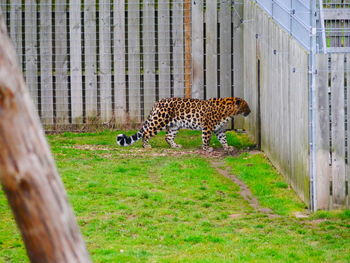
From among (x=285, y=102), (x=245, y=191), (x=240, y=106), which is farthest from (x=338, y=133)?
(x=240, y=106)

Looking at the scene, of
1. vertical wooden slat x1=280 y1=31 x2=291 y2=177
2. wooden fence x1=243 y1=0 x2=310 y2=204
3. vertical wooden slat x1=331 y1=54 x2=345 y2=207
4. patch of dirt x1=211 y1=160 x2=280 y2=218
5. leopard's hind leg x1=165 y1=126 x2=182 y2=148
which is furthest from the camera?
leopard's hind leg x1=165 y1=126 x2=182 y2=148

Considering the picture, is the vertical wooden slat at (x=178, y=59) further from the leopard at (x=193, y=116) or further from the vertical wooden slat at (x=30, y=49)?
the vertical wooden slat at (x=30, y=49)

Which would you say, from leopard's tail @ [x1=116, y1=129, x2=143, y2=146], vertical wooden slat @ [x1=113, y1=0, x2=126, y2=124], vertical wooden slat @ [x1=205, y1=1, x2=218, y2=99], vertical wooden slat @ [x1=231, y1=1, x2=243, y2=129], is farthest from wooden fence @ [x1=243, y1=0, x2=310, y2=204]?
vertical wooden slat @ [x1=113, y1=0, x2=126, y2=124]

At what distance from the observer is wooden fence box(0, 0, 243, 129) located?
17391 mm

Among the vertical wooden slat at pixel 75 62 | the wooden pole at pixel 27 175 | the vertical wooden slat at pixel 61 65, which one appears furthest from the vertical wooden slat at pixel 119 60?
the wooden pole at pixel 27 175

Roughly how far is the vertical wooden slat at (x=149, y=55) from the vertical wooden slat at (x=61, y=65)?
154 centimetres

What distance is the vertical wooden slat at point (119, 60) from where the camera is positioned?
1739 cm

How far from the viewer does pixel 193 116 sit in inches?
615

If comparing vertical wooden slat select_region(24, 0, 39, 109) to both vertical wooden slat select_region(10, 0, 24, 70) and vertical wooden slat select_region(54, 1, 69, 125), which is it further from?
vertical wooden slat select_region(54, 1, 69, 125)

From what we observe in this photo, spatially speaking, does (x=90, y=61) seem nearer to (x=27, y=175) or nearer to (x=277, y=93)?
(x=277, y=93)

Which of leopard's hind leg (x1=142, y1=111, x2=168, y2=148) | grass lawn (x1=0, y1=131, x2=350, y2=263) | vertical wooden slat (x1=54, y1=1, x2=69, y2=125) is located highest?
vertical wooden slat (x1=54, y1=1, x2=69, y2=125)

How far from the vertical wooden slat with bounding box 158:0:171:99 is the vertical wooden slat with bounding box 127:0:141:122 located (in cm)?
42

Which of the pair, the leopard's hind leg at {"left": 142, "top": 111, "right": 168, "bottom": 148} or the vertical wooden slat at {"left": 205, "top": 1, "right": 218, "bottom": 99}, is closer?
the leopard's hind leg at {"left": 142, "top": 111, "right": 168, "bottom": 148}

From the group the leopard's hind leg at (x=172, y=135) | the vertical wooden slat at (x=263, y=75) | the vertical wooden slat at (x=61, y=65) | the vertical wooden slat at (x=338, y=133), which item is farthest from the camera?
the vertical wooden slat at (x=61, y=65)
